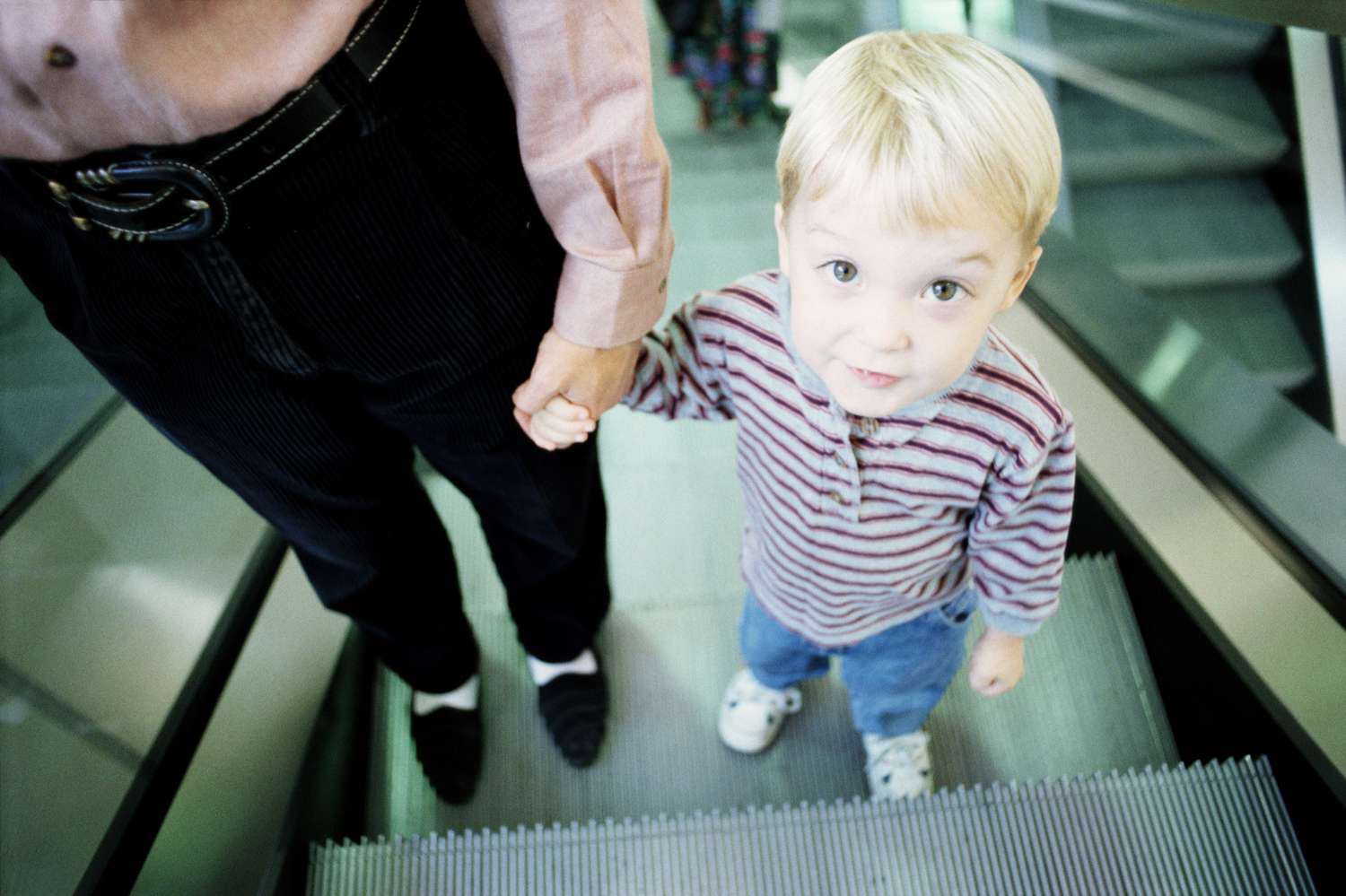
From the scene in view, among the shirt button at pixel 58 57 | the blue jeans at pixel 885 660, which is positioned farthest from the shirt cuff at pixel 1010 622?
the shirt button at pixel 58 57

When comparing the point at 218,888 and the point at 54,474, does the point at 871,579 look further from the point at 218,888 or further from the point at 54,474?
the point at 54,474

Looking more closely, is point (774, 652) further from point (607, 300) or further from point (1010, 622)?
point (607, 300)

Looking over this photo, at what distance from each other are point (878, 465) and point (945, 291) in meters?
0.26

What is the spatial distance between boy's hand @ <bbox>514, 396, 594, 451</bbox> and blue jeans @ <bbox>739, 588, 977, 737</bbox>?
590mm

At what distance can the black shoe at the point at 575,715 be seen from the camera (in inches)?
65.5

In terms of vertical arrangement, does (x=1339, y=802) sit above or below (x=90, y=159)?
below

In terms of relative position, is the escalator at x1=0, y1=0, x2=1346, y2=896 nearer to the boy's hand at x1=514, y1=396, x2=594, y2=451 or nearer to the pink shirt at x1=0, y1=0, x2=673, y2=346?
the boy's hand at x1=514, y1=396, x2=594, y2=451

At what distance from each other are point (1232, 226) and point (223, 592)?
124 inches

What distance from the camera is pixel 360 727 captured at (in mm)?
1745

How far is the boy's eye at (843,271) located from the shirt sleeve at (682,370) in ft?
0.82

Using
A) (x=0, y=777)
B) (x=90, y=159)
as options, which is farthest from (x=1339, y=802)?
(x=0, y=777)

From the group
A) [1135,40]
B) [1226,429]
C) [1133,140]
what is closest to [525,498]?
[1226,429]

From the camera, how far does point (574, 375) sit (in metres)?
0.97

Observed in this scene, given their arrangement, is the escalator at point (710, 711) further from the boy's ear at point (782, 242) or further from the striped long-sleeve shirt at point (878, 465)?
the boy's ear at point (782, 242)
